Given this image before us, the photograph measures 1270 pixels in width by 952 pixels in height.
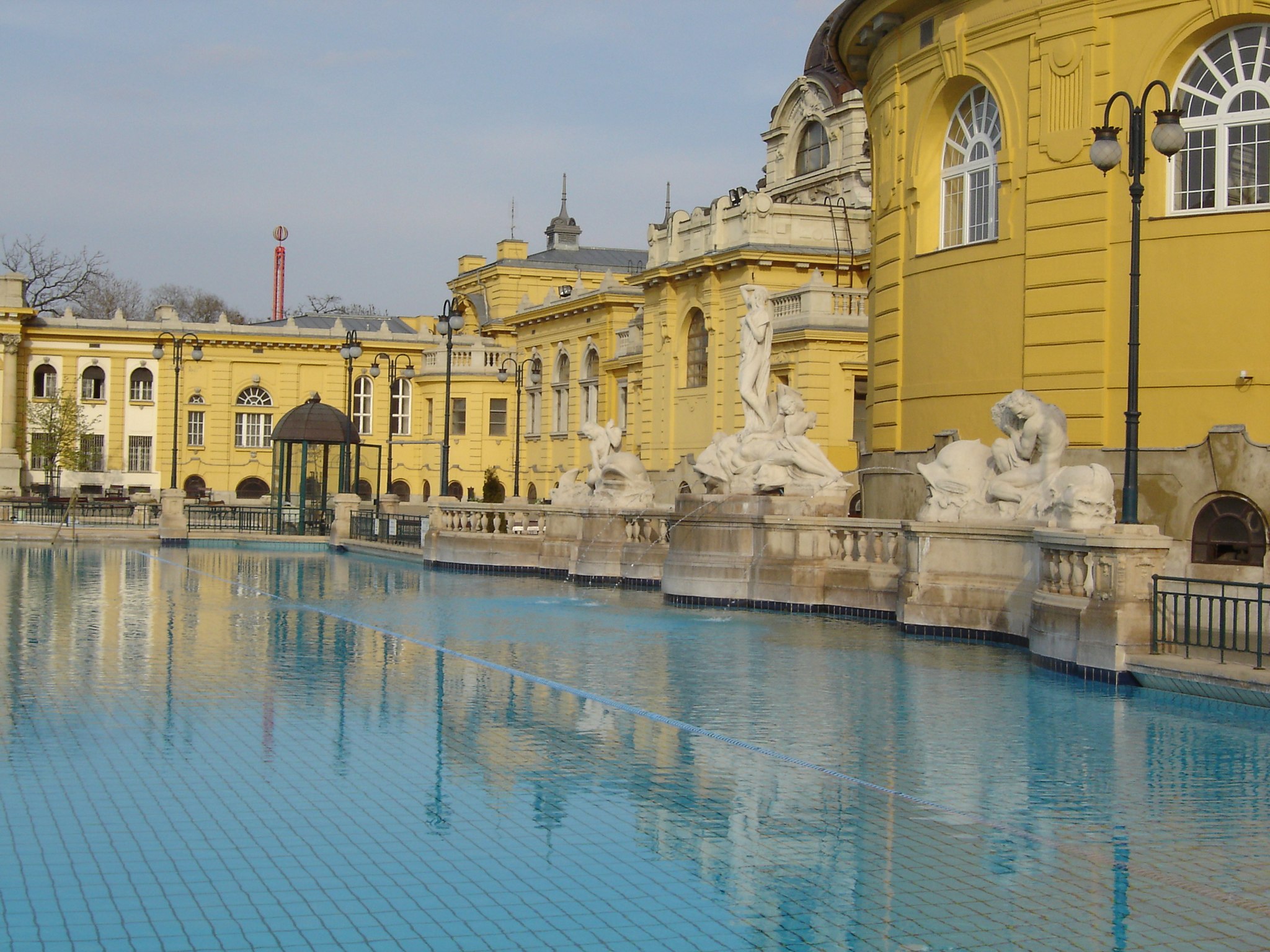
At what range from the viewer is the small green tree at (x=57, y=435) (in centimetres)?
6838

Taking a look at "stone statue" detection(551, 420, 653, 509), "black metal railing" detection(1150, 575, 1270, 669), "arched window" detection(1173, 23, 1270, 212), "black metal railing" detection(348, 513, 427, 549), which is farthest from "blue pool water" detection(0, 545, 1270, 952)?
"black metal railing" detection(348, 513, 427, 549)

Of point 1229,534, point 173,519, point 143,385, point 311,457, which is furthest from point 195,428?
point 1229,534

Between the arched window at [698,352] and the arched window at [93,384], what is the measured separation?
37530 millimetres

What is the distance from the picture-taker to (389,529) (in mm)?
37438

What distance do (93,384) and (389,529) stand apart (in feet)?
139

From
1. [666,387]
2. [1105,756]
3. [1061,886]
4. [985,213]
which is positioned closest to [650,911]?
[1061,886]

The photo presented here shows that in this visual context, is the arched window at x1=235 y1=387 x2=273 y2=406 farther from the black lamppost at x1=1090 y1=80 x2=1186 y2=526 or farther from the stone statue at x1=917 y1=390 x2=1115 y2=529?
the black lamppost at x1=1090 y1=80 x2=1186 y2=526

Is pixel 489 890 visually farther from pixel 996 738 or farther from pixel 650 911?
pixel 996 738

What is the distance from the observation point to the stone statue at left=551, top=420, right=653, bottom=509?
27656 mm

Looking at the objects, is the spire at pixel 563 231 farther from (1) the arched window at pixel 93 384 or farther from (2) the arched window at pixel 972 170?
(2) the arched window at pixel 972 170

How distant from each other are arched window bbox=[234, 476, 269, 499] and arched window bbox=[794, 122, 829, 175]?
36.6m

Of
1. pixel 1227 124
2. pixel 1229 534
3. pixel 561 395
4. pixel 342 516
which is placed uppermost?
pixel 1227 124

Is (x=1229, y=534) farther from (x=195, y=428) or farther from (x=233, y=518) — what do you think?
(x=195, y=428)

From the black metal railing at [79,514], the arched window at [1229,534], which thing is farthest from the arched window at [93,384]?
the arched window at [1229,534]
